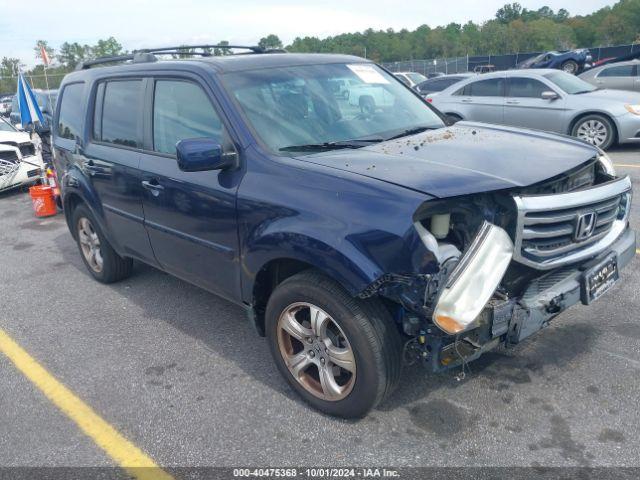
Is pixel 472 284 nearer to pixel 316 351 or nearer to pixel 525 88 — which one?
pixel 316 351

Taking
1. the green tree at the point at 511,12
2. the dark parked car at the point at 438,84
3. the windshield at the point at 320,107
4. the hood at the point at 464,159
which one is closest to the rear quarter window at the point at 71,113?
the windshield at the point at 320,107

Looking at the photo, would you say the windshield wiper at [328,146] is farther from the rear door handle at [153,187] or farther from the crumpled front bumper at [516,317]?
the crumpled front bumper at [516,317]

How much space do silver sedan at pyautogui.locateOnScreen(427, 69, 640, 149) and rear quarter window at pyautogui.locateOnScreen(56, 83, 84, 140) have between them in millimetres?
6871

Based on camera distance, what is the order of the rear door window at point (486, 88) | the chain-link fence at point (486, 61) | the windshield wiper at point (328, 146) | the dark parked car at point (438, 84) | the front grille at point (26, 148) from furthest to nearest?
the chain-link fence at point (486, 61) < the dark parked car at point (438, 84) < the rear door window at point (486, 88) < the front grille at point (26, 148) < the windshield wiper at point (328, 146)

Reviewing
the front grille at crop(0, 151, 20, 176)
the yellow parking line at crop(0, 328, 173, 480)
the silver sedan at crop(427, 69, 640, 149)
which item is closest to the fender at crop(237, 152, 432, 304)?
the yellow parking line at crop(0, 328, 173, 480)

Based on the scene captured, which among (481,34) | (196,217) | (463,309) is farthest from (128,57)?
(481,34)

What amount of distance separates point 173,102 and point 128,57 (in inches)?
60.4

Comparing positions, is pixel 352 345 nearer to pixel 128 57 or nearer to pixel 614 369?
pixel 614 369

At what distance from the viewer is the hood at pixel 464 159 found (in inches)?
105

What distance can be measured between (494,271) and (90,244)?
4.09m

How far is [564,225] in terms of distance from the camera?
284 centimetres

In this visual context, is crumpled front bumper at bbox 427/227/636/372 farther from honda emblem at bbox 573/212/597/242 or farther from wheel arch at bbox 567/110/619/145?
wheel arch at bbox 567/110/619/145

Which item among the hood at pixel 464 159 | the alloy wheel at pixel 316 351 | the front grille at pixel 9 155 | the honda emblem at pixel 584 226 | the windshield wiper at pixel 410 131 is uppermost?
Result: the windshield wiper at pixel 410 131

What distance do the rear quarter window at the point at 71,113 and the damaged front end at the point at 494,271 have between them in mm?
3514
